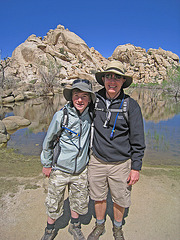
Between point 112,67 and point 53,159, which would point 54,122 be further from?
point 112,67

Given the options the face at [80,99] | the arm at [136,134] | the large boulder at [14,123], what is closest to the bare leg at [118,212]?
the arm at [136,134]

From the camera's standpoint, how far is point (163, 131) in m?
9.30

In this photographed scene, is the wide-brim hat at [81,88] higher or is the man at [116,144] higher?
the wide-brim hat at [81,88]

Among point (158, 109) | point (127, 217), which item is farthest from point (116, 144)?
point (158, 109)

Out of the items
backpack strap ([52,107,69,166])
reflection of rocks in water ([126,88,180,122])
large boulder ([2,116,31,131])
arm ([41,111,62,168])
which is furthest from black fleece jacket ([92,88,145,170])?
reflection of rocks in water ([126,88,180,122])

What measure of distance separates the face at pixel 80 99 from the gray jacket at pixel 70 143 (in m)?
0.06

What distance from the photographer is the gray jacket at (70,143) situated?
2104 millimetres

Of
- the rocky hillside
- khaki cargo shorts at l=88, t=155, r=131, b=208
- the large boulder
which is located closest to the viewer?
khaki cargo shorts at l=88, t=155, r=131, b=208

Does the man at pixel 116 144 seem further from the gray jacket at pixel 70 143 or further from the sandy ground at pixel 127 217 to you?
the sandy ground at pixel 127 217

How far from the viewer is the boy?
212 centimetres

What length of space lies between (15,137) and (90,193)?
6569 millimetres

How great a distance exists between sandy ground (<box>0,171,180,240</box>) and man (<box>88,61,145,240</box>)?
12.8 inches

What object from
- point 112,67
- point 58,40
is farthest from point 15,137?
point 58,40

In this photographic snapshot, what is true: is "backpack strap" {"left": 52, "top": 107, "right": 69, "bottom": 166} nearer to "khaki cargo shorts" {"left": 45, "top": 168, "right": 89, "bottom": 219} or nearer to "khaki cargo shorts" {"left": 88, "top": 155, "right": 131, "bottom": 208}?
"khaki cargo shorts" {"left": 45, "top": 168, "right": 89, "bottom": 219}
